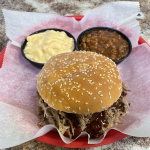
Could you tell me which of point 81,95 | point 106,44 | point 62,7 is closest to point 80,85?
point 81,95

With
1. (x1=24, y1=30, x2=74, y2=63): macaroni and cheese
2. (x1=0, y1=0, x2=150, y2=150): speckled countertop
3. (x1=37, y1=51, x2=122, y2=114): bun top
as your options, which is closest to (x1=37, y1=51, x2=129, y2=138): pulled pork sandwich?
(x1=37, y1=51, x2=122, y2=114): bun top

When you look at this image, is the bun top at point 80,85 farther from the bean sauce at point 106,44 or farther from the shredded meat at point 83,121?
the bean sauce at point 106,44

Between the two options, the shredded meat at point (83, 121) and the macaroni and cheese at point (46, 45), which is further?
the macaroni and cheese at point (46, 45)

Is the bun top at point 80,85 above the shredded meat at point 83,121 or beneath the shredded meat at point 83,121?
above

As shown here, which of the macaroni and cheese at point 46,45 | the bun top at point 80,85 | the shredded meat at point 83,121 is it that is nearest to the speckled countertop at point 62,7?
the macaroni and cheese at point 46,45

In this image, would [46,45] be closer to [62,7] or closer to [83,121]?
[83,121]

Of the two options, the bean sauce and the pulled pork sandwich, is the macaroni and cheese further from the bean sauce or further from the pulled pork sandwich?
the pulled pork sandwich
